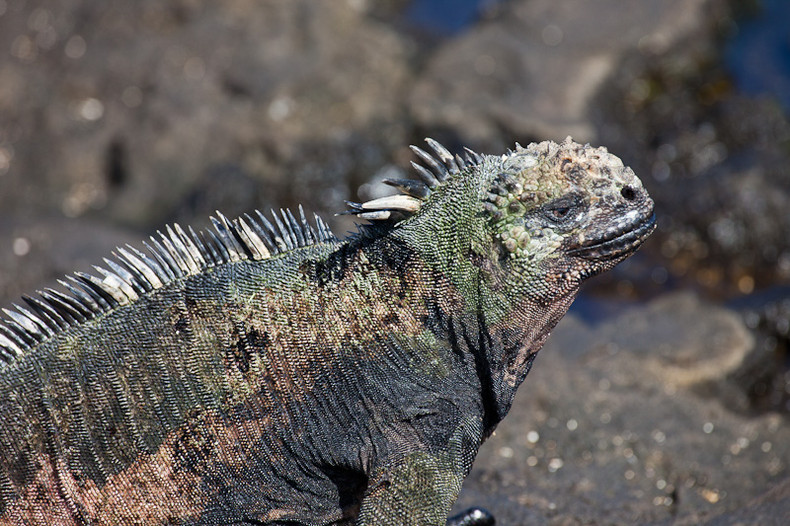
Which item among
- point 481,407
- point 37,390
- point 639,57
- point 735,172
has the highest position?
point 37,390

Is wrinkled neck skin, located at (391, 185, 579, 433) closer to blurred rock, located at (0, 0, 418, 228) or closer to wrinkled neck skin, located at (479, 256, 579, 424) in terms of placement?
wrinkled neck skin, located at (479, 256, 579, 424)

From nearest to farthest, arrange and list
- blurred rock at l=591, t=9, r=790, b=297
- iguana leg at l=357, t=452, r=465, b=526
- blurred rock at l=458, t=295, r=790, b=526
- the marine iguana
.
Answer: iguana leg at l=357, t=452, r=465, b=526 → the marine iguana → blurred rock at l=458, t=295, r=790, b=526 → blurred rock at l=591, t=9, r=790, b=297

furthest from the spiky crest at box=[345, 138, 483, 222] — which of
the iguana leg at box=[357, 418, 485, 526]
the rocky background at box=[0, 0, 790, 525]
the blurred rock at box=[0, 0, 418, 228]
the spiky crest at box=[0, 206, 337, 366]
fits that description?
the blurred rock at box=[0, 0, 418, 228]

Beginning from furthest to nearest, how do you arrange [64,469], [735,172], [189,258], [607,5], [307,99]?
[607,5] → [307,99] → [735,172] → [189,258] → [64,469]

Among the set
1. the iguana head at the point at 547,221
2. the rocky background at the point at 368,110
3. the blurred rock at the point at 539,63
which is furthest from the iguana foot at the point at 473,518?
the blurred rock at the point at 539,63

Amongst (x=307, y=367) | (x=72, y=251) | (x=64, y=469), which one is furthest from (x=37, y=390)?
(x=72, y=251)

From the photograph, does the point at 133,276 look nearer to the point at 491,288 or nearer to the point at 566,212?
the point at 491,288

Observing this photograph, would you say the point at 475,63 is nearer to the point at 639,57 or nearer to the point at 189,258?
the point at 639,57
